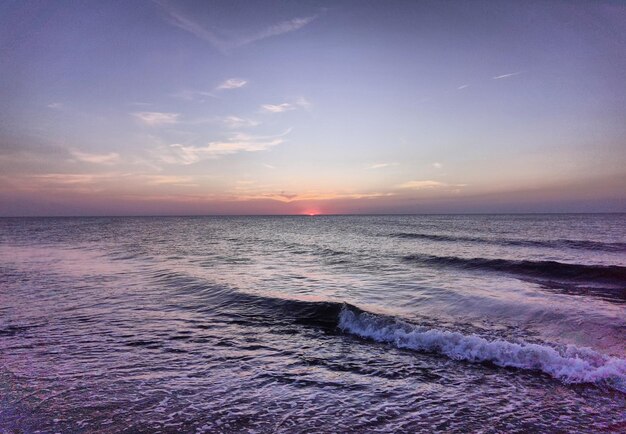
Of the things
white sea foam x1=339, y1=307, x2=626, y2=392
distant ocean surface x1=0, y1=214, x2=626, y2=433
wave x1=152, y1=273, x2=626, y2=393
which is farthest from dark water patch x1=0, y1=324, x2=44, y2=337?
white sea foam x1=339, y1=307, x2=626, y2=392

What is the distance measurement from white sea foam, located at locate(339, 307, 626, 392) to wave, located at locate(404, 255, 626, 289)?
42.3 ft

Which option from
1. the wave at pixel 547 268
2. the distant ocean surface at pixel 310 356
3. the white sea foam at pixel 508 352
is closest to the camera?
the distant ocean surface at pixel 310 356

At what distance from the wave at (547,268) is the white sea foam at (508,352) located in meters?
12.9

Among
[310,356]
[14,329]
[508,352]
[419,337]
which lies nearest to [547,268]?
[508,352]

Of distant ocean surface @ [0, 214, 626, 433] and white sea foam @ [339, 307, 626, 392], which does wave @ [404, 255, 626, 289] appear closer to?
distant ocean surface @ [0, 214, 626, 433]

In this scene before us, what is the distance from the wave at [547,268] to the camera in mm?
19328

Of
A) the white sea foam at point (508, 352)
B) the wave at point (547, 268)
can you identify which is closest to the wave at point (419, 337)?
the white sea foam at point (508, 352)

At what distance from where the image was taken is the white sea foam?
7.15 m

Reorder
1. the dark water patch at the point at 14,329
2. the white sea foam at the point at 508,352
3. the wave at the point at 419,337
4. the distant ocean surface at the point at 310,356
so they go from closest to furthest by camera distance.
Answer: the distant ocean surface at the point at 310,356 → the white sea foam at the point at 508,352 → the wave at the point at 419,337 → the dark water patch at the point at 14,329

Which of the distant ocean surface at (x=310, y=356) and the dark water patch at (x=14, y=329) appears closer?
the distant ocean surface at (x=310, y=356)

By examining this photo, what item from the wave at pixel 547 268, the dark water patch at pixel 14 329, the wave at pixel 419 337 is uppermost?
the dark water patch at pixel 14 329

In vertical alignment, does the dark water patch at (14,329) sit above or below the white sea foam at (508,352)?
above

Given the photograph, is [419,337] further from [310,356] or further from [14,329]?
[14,329]

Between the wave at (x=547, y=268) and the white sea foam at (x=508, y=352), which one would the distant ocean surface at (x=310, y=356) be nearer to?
the white sea foam at (x=508, y=352)
